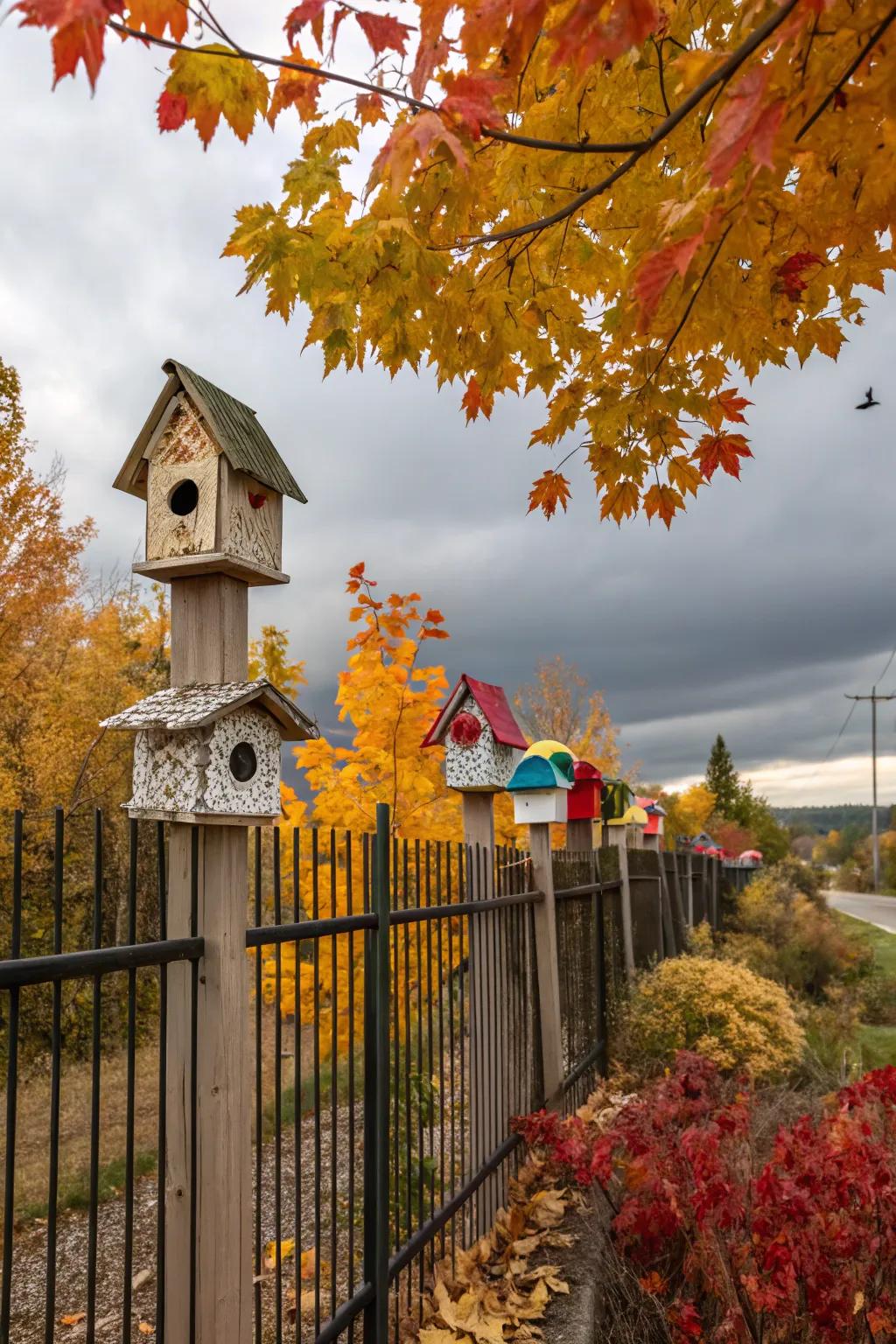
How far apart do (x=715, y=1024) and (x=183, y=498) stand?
6694mm

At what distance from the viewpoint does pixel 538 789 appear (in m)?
6.05

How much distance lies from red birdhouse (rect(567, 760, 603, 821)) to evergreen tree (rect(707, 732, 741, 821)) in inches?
2148

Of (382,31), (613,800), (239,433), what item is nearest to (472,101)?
(382,31)

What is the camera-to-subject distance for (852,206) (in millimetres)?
2580

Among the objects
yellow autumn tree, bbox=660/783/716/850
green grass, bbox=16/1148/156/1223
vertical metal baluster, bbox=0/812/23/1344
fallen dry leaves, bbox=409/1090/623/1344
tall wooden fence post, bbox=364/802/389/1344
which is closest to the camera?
vertical metal baluster, bbox=0/812/23/1344

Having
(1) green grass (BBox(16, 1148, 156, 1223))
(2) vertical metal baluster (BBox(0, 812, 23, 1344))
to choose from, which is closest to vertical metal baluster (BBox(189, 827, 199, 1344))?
(2) vertical metal baluster (BBox(0, 812, 23, 1344))

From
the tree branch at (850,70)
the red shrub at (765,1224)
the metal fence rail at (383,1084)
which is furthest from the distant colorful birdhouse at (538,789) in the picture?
the tree branch at (850,70)

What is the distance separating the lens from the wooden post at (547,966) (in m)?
5.82

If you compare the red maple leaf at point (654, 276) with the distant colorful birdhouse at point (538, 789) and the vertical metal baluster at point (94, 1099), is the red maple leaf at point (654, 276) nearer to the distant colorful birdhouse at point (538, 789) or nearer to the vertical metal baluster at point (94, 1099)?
the vertical metal baluster at point (94, 1099)

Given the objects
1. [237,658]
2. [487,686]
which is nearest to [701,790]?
[487,686]

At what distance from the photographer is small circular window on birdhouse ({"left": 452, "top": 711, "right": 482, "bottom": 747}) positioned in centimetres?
529

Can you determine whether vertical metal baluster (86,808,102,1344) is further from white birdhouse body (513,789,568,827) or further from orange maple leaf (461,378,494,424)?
white birdhouse body (513,789,568,827)

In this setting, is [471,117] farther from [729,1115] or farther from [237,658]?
[729,1115]

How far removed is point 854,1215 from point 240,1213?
2.61 meters
